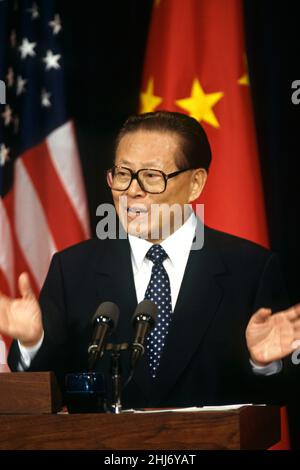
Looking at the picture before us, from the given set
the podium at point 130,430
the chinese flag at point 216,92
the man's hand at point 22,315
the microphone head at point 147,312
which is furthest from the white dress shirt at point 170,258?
the podium at point 130,430

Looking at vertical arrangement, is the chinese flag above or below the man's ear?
above

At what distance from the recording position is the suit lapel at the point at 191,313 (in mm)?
2865

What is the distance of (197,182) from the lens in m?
3.24

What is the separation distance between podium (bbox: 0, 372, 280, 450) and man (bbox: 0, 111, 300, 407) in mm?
700

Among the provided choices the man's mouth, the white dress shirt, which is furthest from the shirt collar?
the man's mouth

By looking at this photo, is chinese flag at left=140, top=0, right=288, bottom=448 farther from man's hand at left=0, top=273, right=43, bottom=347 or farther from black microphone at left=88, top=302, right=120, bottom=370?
black microphone at left=88, top=302, right=120, bottom=370

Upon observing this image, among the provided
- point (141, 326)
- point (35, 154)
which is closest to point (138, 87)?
point (35, 154)

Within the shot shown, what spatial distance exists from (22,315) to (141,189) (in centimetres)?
76

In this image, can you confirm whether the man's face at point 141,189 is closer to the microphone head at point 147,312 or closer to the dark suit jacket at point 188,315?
the dark suit jacket at point 188,315

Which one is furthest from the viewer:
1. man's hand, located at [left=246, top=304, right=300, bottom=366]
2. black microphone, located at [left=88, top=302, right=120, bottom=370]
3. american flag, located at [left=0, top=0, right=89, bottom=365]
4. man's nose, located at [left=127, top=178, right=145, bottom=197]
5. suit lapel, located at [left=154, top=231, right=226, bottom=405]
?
american flag, located at [left=0, top=0, right=89, bottom=365]

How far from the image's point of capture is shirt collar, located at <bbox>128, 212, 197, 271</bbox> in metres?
3.09

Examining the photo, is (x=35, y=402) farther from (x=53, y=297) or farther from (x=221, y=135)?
(x=221, y=135)

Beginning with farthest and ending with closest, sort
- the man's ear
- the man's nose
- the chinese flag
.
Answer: the chinese flag → the man's ear → the man's nose
